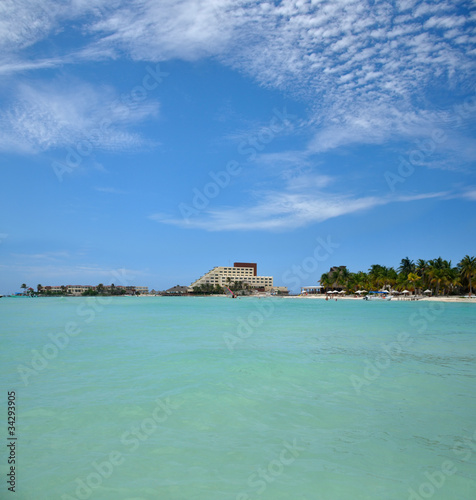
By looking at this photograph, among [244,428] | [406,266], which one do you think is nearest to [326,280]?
[406,266]

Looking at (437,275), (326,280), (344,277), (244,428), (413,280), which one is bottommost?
(244,428)

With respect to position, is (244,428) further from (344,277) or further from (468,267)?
(344,277)

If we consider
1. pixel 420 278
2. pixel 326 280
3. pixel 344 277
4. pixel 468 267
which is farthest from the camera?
pixel 326 280

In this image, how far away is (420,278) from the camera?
95000 millimetres

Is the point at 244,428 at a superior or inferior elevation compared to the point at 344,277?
inferior

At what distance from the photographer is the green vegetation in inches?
3314

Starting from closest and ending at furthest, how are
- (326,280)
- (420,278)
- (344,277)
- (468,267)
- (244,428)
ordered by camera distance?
(244,428) < (468,267) < (420,278) < (344,277) < (326,280)

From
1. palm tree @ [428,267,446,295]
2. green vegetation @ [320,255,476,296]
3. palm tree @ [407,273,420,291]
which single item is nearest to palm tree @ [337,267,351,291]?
green vegetation @ [320,255,476,296]

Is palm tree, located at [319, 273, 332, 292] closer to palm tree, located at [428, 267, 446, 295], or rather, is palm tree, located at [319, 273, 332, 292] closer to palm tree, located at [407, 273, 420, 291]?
palm tree, located at [407, 273, 420, 291]

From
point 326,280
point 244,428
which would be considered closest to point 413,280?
point 326,280

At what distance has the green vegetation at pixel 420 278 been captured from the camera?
84.2m

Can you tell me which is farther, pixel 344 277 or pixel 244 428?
pixel 344 277

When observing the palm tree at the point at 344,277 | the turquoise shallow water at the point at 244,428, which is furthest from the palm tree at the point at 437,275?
the turquoise shallow water at the point at 244,428

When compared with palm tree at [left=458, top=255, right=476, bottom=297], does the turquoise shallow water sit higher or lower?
lower
